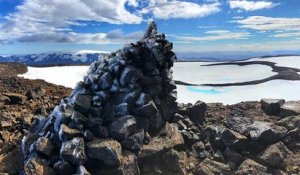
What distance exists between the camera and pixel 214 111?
3669 cm

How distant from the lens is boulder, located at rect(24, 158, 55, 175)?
22.2 meters

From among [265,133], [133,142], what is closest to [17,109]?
[133,142]

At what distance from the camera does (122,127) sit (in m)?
24.2

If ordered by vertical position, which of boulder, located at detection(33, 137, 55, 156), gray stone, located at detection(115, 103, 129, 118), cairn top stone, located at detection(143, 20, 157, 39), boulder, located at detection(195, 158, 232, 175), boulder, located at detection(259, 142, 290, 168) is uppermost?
cairn top stone, located at detection(143, 20, 157, 39)

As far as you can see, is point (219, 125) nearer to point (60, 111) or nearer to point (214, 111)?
point (214, 111)

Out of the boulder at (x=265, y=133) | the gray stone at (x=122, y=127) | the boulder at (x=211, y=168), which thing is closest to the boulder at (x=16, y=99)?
the gray stone at (x=122, y=127)

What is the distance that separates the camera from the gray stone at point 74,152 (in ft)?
73.1

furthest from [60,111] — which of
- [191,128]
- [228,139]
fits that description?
[228,139]

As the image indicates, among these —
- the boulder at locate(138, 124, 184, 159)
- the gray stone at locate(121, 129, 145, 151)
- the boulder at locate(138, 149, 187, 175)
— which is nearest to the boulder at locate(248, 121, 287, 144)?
the boulder at locate(138, 124, 184, 159)

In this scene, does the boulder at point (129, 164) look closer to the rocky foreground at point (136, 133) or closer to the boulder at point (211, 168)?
Answer: the rocky foreground at point (136, 133)

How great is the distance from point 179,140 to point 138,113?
3922 millimetres

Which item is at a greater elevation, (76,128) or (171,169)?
(76,128)

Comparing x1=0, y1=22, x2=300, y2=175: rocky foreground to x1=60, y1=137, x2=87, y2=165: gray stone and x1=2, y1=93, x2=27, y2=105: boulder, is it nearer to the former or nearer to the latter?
x1=60, y1=137, x2=87, y2=165: gray stone

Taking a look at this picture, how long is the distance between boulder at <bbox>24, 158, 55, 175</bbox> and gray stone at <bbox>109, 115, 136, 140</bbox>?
4.64 meters
